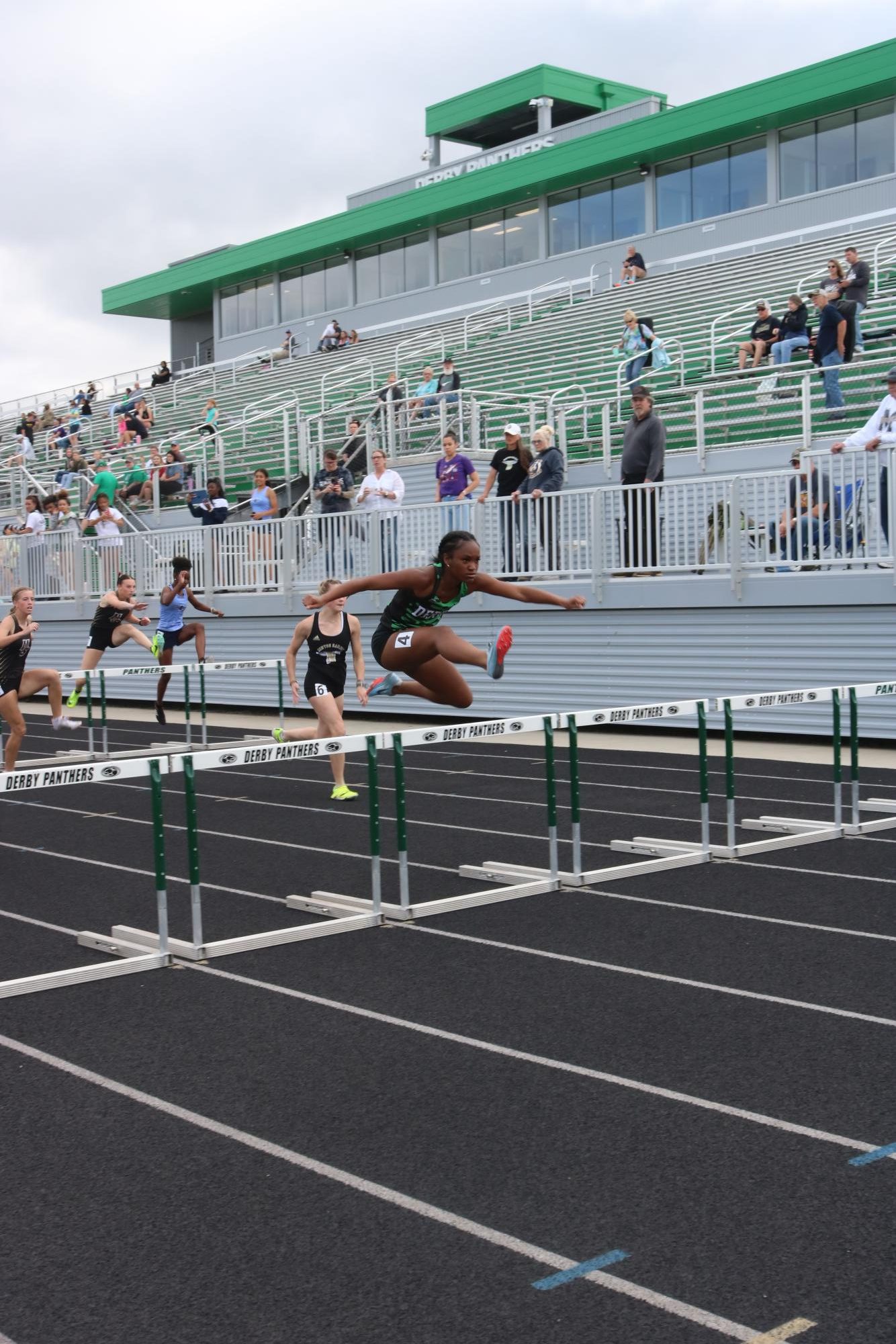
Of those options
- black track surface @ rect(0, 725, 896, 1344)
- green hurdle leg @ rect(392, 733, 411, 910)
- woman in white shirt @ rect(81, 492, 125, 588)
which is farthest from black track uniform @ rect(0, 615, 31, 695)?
woman in white shirt @ rect(81, 492, 125, 588)

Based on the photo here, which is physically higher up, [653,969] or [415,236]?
[415,236]

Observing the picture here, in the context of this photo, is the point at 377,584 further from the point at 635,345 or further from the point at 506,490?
the point at 635,345

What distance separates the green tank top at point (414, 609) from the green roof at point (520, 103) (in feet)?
142

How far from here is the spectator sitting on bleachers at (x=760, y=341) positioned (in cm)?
2130

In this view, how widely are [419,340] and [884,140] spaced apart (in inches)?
494

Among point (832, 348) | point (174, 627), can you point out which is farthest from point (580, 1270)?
point (174, 627)

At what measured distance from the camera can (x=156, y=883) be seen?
24.4 ft

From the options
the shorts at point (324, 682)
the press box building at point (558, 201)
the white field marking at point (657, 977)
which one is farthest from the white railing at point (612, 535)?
the press box building at point (558, 201)

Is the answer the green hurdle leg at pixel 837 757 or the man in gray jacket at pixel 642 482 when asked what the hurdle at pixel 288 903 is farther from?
the man in gray jacket at pixel 642 482

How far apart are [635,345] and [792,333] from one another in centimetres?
319

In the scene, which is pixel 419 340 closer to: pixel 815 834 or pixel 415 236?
pixel 415 236

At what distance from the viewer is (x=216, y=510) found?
24219 millimetres

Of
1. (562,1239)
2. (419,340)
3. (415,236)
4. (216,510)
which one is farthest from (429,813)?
(415,236)

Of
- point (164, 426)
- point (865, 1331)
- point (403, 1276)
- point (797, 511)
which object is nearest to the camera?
point (865, 1331)
